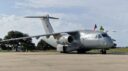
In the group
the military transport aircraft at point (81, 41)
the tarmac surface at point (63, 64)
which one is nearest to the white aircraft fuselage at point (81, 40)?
the military transport aircraft at point (81, 41)

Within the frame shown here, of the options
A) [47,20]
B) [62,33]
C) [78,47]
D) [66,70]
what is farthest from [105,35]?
[66,70]

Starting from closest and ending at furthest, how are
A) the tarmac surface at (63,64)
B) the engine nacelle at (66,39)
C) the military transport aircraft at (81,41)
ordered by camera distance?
1. the tarmac surface at (63,64)
2. the military transport aircraft at (81,41)
3. the engine nacelle at (66,39)

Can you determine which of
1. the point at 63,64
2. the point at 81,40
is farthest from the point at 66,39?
the point at 63,64

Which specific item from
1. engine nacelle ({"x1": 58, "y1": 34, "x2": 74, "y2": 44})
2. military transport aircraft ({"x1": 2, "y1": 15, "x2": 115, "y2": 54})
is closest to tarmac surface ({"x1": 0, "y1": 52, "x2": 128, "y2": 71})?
military transport aircraft ({"x1": 2, "y1": 15, "x2": 115, "y2": 54})

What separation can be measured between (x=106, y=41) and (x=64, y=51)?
7574mm

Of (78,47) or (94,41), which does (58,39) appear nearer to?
(78,47)

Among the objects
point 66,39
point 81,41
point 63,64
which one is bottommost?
point 63,64

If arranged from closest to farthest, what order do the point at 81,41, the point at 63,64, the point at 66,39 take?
1. the point at 63,64
2. the point at 81,41
3. the point at 66,39

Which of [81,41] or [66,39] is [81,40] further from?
[66,39]

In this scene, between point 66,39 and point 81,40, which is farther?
point 66,39

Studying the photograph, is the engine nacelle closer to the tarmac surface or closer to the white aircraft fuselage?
the white aircraft fuselage

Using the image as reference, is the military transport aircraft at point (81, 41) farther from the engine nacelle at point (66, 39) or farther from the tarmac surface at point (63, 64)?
the tarmac surface at point (63, 64)

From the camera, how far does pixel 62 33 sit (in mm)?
45750

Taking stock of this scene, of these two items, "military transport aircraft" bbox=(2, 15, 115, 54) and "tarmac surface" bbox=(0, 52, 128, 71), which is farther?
"military transport aircraft" bbox=(2, 15, 115, 54)
